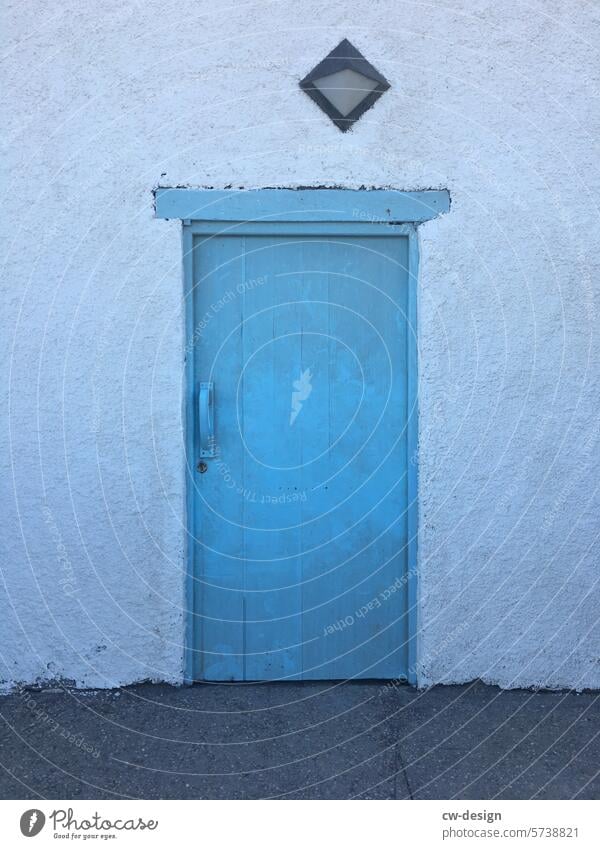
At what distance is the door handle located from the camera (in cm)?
423

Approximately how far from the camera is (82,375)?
4.25 m

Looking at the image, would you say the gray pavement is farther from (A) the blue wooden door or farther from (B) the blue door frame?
(B) the blue door frame

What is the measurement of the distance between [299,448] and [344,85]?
1561mm

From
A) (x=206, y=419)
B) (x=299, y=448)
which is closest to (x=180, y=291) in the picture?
(x=206, y=419)

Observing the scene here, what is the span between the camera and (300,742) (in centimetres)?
391

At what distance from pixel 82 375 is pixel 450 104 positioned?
1.95m

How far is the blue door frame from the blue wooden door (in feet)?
0.05

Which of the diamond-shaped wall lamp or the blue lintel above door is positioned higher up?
the diamond-shaped wall lamp

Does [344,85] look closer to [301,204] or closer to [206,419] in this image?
[301,204]

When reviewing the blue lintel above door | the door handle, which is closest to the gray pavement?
the door handle

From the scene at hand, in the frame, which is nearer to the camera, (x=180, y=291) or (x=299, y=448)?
(x=180, y=291)

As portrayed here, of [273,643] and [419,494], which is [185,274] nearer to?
[419,494]

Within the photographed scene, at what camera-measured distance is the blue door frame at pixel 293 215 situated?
420cm

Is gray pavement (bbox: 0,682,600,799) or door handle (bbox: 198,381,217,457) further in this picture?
door handle (bbox: 198,381,217,457)
